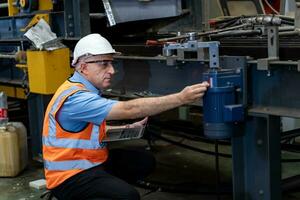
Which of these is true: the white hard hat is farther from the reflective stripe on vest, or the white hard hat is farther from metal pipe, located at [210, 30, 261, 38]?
metal pipe, located at [210, 30, 261, 38]

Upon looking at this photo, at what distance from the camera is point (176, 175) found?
11.5 ft

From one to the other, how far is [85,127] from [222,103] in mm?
634

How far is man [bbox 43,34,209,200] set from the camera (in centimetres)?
205

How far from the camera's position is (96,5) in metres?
3.68

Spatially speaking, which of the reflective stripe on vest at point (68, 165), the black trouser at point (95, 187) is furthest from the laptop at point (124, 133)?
the reflective stripe on vest at point (68, 165)

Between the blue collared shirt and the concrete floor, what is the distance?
1.06 meters

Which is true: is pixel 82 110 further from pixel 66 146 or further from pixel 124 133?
pixel 124 133

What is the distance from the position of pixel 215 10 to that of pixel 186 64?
304 cm

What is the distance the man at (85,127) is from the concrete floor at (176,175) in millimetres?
915

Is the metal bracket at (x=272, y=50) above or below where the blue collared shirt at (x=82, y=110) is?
above

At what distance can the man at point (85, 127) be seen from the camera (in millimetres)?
2053

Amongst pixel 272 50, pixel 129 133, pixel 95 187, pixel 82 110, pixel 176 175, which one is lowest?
pixel 176 175

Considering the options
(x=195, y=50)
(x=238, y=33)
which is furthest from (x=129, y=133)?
(x=238, y=33)

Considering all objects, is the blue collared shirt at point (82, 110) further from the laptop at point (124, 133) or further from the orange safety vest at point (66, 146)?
the laptop at point (124, 133)
